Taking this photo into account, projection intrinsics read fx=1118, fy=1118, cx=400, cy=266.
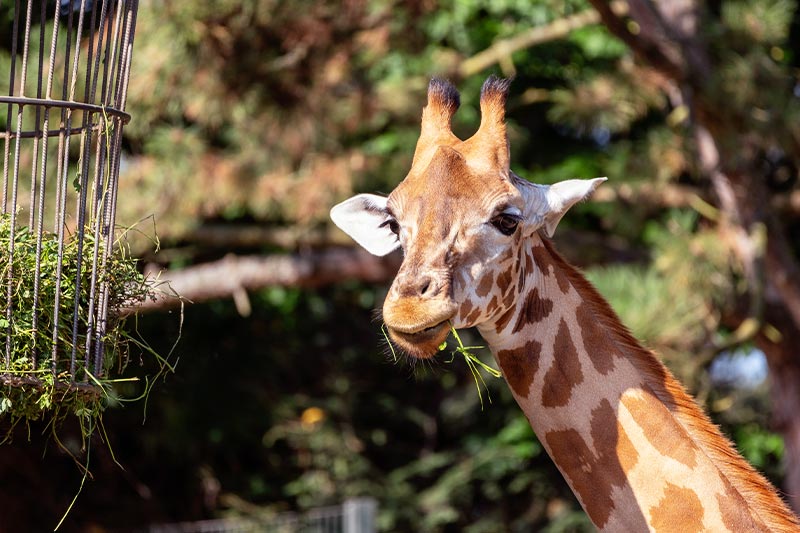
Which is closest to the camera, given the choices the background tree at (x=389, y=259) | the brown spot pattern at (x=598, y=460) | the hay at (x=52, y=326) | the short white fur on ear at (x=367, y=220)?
the hay at (x=52, y=326)

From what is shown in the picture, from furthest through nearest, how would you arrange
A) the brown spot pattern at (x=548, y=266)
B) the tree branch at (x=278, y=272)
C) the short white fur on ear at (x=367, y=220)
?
the tree branch at (x=278, y=272)
the short white fur on ear at (x=367, y=220)
the brown spot pattern at (x=548, y=266)

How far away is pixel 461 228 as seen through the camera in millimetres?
3408

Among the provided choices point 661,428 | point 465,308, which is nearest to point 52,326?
point 465,308

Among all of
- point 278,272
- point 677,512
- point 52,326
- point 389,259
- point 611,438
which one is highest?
point 52,326

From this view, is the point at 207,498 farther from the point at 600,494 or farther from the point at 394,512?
the point at 600,494

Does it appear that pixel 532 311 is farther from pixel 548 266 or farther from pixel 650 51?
Result: pixel 650 51

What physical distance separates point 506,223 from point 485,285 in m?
0.22

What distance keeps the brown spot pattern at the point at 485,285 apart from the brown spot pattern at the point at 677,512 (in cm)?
81

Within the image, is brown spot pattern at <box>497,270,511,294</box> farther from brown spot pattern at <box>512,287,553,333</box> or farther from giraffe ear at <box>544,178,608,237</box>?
giraffe ear at <box>544,178,608,237</box>

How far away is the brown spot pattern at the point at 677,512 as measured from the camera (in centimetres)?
337

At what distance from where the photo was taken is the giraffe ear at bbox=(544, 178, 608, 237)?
3.58 m

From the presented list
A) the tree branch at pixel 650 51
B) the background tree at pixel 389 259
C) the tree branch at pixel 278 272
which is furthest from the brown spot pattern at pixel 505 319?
the tree branch at pixel 278 272

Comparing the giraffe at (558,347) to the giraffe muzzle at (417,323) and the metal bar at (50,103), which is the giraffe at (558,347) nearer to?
the giraffe muzzle at (417,323)

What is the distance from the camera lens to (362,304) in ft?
47.7
